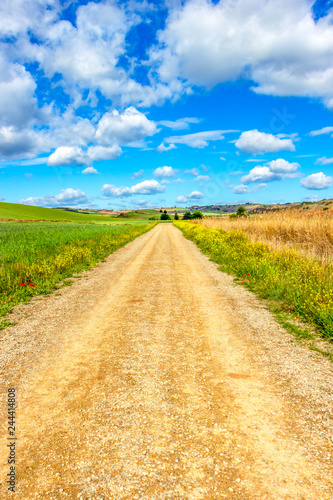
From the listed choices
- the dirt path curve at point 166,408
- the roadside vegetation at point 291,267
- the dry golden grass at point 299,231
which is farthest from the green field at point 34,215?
the dirt path curve at point 166,408

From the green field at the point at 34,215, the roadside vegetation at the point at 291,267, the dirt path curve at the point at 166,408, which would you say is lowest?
the dirt path curve at the point at 166,408

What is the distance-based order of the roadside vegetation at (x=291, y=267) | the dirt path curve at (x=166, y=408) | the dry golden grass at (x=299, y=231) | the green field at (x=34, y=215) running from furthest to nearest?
the green field at (x=34, y=215)
the dry golden grass at (x=299, y=231)
the roadside vegetation at (x=291, y=267)
the dirt path curve at (x=166, y=408)

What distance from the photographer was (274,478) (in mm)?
2352

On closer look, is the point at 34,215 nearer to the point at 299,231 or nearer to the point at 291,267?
the point at 299,231

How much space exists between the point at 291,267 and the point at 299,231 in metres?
5.17

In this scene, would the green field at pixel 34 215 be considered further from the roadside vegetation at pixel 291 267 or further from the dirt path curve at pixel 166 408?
the dirt path curve at pixel 166 408

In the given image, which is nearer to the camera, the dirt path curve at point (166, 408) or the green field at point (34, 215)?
the dirt path curve at point (166, 408)

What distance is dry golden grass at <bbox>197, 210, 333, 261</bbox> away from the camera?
1121cm

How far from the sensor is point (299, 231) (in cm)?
1335

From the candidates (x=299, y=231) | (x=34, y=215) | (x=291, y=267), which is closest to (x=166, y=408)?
(x=291, y=267)

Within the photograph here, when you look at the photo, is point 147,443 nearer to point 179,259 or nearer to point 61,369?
point 61,369

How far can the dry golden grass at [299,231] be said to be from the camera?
1121cm

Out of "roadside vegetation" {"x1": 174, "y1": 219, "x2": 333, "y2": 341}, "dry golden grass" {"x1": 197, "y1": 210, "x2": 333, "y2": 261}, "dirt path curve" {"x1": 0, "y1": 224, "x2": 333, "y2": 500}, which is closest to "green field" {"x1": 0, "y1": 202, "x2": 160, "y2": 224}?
"dry golden grass" {"x1": 197, "y1": 210, "x2": 333, "y2": 261}

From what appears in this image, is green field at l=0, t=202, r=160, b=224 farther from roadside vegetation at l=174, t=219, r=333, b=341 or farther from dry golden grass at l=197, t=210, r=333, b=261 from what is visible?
roadside vegetation at l=174, t=219, r=333, b=341
